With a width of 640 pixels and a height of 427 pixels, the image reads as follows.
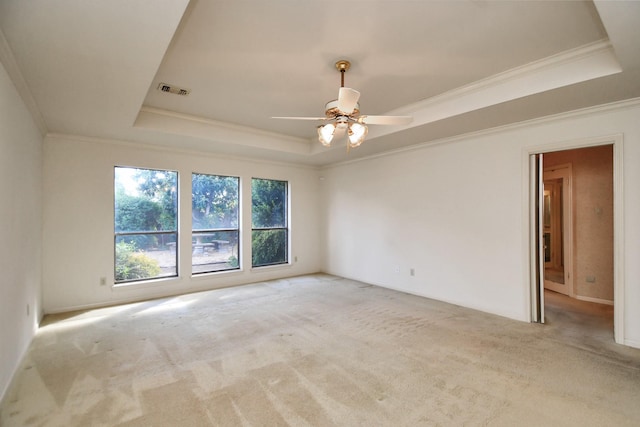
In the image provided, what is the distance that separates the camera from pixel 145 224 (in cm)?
490

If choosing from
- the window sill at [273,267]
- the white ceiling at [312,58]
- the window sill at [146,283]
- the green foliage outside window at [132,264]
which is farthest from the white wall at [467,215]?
the green foliage outside window at [132,264]

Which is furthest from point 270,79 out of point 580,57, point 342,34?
point 580,57

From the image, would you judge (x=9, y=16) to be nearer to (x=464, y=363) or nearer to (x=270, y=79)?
(x=270, y=79)

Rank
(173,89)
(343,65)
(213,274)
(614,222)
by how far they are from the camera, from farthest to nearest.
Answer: (213,274) → (173,89) → (614,222) → (343,65)

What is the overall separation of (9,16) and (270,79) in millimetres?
1970

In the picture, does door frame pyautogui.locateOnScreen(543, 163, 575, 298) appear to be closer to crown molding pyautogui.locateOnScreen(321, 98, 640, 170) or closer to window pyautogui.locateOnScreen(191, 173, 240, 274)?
crown molding pyautogui.locateOnScreen(321, 98, 640, 170)

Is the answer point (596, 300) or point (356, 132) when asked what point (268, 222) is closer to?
point (356, 132)

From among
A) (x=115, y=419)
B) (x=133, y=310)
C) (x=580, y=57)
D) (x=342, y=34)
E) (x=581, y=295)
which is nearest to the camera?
(x=115, y=419)

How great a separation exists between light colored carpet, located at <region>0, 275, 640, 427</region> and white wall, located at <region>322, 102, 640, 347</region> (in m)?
0.52

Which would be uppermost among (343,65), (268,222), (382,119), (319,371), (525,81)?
(343,65)

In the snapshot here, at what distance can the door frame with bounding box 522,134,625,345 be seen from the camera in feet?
10.3

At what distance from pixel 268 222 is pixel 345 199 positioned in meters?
1.76

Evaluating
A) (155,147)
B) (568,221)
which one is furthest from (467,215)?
(155,147)

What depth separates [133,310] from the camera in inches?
168
